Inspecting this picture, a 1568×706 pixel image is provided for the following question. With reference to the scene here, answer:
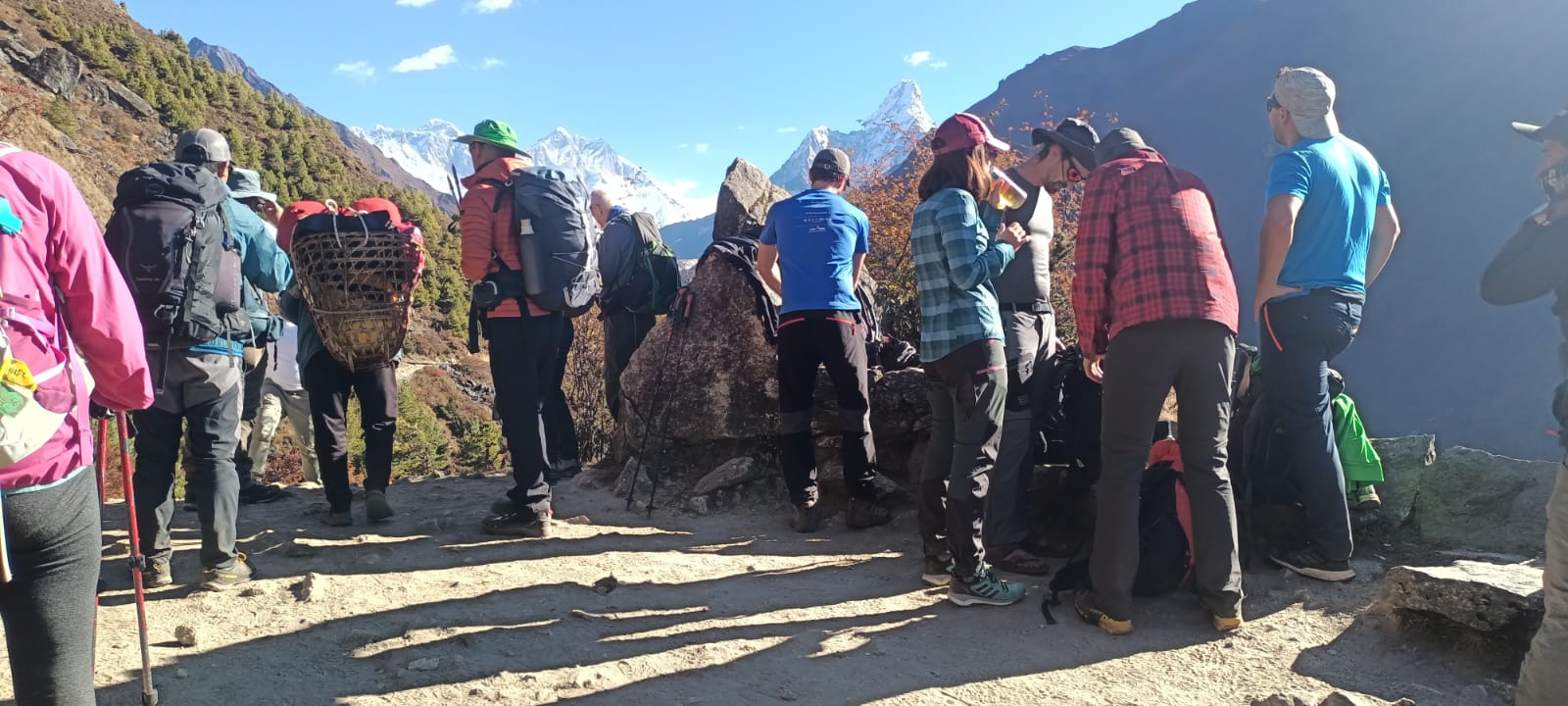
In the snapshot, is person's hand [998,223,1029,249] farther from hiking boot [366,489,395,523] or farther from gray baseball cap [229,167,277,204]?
gray baseball cap [229,167,277,204]

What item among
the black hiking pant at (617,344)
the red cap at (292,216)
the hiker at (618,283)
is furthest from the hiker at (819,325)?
the red cap at (292,216)

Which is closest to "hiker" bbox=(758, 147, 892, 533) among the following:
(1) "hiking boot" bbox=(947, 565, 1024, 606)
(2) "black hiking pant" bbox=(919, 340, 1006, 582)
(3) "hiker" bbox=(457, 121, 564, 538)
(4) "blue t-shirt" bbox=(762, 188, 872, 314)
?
(4) "blue t-shirt" bbox=(762, 188, 872, 314)

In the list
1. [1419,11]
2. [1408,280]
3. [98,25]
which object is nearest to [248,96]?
[98,25]

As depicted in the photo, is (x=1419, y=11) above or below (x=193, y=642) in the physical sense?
above

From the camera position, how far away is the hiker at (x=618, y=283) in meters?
Answer: 6.24

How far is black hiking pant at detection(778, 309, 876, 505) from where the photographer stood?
4.63 m

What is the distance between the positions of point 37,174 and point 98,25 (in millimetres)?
59125

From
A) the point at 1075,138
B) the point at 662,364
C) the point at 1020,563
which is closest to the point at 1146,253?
the point at 1075,138

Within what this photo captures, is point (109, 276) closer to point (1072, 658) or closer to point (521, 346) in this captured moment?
point (521, 346)

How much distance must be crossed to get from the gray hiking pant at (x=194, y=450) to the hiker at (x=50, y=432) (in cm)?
186

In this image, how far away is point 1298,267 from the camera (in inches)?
132

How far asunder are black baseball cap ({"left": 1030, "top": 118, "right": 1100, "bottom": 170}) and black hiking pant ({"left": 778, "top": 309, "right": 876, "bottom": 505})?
1437mm

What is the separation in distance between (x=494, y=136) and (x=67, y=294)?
274 centimetres

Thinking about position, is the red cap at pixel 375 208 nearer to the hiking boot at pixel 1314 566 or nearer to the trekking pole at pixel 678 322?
the trekking pole at pixel 678 322
